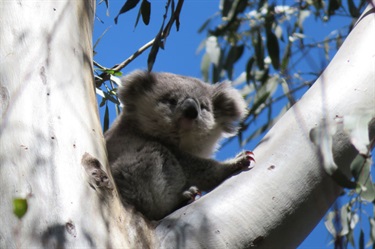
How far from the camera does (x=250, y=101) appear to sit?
3490 millimetres

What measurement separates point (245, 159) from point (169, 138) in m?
0.68

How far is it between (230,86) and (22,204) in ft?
5.75

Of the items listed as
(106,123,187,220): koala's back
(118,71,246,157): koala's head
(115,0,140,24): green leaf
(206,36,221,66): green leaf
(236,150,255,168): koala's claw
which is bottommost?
(106,123,187,220): koala's back

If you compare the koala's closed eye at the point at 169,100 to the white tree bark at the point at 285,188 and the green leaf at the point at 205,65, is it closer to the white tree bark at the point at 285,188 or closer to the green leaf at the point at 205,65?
the green leaf at the point at 205,65

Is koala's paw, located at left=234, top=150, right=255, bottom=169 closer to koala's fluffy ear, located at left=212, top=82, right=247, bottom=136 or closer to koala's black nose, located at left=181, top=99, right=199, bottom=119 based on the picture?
koala's black nose, located at left=181, top=99, right=199, bottom=119

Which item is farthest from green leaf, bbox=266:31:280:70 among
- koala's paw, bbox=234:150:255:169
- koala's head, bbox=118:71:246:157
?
koala's paw, bbox=234:150:255:169

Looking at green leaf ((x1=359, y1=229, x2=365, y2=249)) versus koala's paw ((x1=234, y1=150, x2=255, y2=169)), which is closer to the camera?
koala's paw ((x1=234, y1=150, x2=255, y2=169))

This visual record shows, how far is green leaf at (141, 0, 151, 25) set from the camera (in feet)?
7.57

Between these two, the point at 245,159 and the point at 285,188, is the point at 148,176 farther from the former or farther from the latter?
the point at 285,188

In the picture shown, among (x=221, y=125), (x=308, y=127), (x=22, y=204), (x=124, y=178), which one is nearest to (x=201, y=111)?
(x=221, y=125)

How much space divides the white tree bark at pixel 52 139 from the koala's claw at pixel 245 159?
1.14 feet

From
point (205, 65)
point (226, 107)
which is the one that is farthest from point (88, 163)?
point (205, 65)

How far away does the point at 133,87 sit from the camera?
8.56 ft

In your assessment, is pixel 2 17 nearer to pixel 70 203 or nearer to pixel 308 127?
pixel 70 203
